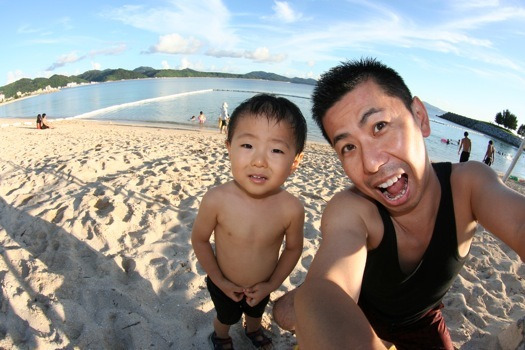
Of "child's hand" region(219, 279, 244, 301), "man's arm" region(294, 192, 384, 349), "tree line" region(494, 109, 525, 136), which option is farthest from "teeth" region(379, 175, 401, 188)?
"tree line" region(494, 109, 525, 136)

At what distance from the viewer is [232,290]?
7.06 ft

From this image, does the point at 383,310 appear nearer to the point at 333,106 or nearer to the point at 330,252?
the point at 330,252

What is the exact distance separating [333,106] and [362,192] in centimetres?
50

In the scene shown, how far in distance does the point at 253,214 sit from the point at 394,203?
943 mm

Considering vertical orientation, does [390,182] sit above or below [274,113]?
below

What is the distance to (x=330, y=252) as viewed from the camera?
1.41 m

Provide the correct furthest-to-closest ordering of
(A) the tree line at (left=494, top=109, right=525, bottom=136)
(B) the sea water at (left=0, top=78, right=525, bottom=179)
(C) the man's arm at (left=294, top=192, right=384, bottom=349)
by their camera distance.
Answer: (A) the tree line at (left=494, top=109, right=525, bottom=136)
(B) the sea water at (left=0, top=78, right=525, bottom=179)
(C) the man's arm at (left=294, top=192, right=384, bottom=349)

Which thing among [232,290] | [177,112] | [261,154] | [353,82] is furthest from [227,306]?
[177,112]

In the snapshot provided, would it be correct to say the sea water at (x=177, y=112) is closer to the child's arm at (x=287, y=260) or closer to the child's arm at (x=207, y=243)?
the child's arm at (x=287, y=260)

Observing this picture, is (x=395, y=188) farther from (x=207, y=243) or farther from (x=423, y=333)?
(x=207, y=243)

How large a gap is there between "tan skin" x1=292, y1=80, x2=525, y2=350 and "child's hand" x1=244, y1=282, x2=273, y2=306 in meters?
0.83

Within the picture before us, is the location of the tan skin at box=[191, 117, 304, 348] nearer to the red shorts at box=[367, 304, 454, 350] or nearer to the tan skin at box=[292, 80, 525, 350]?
the tan skin at box=[292, 80, 525, 350]

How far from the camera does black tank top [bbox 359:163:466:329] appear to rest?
1627 mm

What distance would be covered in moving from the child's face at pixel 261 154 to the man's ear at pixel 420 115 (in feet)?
2.40
